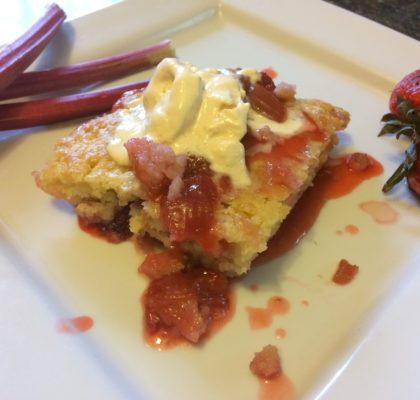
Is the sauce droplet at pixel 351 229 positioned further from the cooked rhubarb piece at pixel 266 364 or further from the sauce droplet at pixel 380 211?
the cooked rhubarb piece at pixel 266 364

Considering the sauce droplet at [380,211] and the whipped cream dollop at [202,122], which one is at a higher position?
the whipped cream dollop at [202,122]

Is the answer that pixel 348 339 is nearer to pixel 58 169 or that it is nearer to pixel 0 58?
pixel 58 169

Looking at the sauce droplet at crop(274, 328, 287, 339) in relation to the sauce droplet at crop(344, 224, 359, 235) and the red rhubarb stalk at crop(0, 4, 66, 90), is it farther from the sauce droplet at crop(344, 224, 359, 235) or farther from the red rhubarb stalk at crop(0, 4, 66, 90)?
the red rhubarb stalk at crop(0, 4, 66, 90)

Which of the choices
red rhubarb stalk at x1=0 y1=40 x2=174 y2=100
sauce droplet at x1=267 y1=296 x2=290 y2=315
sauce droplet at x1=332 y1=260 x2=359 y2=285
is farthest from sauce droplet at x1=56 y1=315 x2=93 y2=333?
red rhubarb stalk at x1=0 y1=40 x2=174 y2=100

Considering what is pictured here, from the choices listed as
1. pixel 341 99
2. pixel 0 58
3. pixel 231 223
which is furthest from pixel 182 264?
pixel 0 58

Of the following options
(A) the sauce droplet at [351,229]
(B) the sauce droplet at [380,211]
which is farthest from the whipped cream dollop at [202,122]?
(B) the sauce droplet at [380,211]

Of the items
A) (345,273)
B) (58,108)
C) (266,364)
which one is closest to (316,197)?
(345,273)
